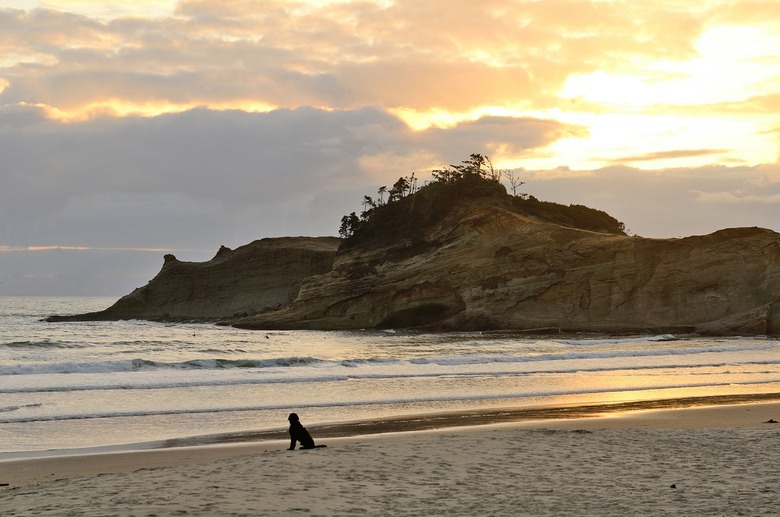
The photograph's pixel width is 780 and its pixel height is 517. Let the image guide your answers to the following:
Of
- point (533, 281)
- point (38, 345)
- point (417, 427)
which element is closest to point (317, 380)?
point (417, 427)

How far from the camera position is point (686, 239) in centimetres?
5866

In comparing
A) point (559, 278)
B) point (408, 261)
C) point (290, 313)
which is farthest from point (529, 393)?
point (290, 313)

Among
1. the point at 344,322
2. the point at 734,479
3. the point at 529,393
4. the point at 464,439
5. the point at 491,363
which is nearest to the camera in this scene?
the point at 734,479

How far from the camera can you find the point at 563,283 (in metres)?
58.8

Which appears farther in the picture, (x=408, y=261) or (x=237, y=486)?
(x=408, y=261)

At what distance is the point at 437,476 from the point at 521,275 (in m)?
49.7

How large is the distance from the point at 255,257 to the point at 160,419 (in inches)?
2862

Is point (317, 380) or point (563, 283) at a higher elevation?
point (563, 283)

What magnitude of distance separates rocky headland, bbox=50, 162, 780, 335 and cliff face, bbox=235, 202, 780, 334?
0.08m

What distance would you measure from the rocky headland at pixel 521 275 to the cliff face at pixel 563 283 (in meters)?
0.08

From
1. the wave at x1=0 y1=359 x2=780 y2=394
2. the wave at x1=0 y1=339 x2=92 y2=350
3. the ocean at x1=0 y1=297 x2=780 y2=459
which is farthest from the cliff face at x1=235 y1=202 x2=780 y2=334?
the wave at x1=0 y1=339 x2=92 y2=350

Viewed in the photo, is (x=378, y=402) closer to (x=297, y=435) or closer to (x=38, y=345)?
(x=297, y=435)

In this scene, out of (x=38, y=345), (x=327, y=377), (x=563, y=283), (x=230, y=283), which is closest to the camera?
(x=327, y=377)

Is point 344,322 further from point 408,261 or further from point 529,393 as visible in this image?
point 529,393
